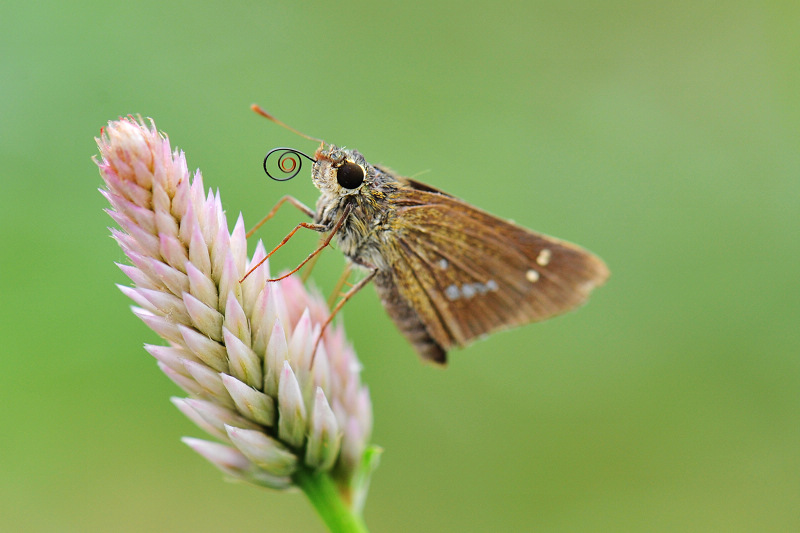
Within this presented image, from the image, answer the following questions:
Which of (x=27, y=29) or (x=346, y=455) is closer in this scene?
(x=346, y=455)

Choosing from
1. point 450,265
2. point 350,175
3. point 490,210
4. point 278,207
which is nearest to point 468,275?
point 450,265

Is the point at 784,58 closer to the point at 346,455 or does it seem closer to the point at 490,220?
the point at 490,220

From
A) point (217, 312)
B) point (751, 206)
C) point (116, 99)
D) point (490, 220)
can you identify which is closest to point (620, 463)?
point (751, 206)

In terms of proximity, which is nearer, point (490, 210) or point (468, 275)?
point (468, 275)

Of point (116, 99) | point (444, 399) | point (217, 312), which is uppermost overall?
point (116, 99)

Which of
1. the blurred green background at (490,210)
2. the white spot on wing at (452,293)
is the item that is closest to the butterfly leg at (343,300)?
the white spot on wing at (452,293)

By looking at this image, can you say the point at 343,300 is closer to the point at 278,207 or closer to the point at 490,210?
the point at 278,207
